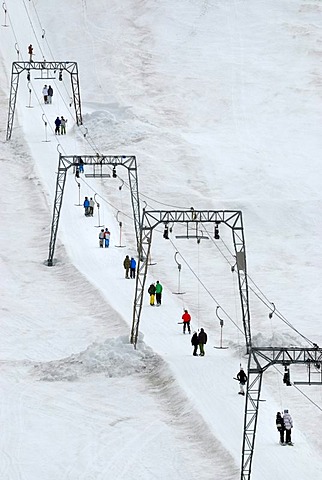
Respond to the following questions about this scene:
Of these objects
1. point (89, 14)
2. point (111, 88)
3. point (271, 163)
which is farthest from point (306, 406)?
point (89, 14)

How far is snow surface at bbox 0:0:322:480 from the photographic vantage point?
3512 centimetres

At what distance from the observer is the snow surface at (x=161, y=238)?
35125 millimetres

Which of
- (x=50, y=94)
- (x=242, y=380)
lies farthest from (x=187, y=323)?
(x=50, y=94)

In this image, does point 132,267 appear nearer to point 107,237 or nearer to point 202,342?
point 107,237

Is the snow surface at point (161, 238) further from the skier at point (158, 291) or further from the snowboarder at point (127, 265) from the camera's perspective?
the skier at point (158, 291)

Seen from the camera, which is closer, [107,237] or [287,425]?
[287,425]

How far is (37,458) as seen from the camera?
1318 inches

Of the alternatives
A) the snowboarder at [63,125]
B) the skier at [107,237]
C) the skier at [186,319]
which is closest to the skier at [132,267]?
the skier at [107,237]

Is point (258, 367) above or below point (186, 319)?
below

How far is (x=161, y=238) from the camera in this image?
63031 millimetres

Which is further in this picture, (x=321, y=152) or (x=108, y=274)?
(x=321, y=152)

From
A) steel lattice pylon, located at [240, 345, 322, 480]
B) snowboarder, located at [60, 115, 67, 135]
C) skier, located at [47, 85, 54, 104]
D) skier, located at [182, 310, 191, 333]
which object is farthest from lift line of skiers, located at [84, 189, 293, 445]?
skier, located at [47, 85, 54, 104]

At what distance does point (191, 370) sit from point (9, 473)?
31.8 ft

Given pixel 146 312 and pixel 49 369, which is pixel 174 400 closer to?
pixel 49 369
